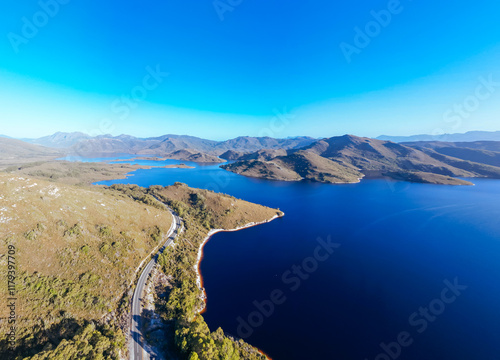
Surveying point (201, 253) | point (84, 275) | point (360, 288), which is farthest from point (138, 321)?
point (360, 288)

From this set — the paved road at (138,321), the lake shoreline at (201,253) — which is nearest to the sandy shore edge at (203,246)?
the lake shoreline at (201,253)

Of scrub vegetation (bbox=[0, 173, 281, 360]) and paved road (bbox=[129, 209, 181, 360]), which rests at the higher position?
scrub vegetation (bbox=[0, 173, 281, 360])

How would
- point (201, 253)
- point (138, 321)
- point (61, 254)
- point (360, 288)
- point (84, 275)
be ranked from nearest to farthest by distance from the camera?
point (138, 321), point (84, 275), point (61, 254), point (360, 288), point (201, 253)

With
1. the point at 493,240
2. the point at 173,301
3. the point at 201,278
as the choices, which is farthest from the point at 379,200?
the point at 173,301

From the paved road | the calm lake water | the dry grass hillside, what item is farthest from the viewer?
the calm lake water

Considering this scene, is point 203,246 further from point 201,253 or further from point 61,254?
point 61,254

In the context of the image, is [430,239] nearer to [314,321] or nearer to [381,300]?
[381,300]

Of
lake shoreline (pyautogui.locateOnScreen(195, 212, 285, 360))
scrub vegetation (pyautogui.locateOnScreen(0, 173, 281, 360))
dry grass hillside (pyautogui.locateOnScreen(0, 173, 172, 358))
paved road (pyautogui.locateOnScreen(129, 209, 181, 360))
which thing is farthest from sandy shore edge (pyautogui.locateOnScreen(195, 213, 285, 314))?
dry grass hillside (pyautogui.locateOnScreen(0, 173, 172, 358))

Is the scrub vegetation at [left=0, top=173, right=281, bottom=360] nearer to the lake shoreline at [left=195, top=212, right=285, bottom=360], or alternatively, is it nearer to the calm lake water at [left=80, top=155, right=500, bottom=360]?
the lake shoreline at [left=195, top=212, right=285, bottom=360]

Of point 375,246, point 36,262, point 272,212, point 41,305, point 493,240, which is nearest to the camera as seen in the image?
point 41,305
